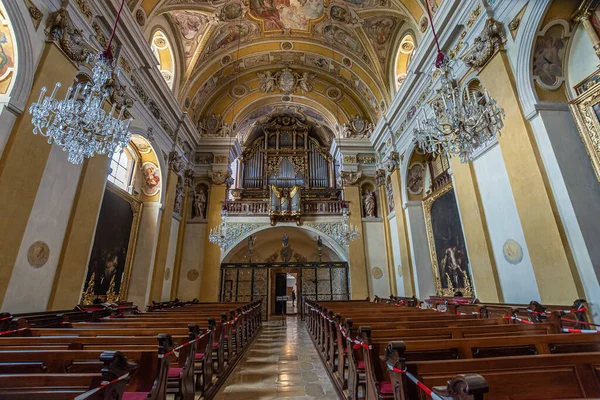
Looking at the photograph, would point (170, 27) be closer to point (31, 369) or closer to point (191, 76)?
point (191, 76)

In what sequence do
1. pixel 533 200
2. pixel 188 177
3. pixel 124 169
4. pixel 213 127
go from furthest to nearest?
1. pixel 213 127
2. pixel 188 177
3. pixel 124 169
4. pixel 533 200

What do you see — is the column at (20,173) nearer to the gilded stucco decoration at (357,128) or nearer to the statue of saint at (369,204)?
the statue of saint at (369,204)

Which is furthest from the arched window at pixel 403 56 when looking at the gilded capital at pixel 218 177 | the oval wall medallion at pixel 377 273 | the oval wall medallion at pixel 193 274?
the oval wall medallion at pixel 193 274

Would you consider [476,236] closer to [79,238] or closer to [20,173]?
[79,238]

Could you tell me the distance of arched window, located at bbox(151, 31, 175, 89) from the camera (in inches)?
359

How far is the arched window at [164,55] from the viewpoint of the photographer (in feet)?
29.9

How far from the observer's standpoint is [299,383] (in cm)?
373

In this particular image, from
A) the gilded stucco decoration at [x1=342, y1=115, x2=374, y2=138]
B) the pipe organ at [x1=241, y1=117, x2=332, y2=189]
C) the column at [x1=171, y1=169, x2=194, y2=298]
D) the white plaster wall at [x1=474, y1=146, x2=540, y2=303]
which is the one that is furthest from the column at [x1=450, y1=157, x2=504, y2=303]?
the column at [x1=171, y1=169, x2=194, y2=298]

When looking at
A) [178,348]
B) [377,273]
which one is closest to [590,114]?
[178,348]

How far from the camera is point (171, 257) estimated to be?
397 inches

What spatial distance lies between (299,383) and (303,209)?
8283mm

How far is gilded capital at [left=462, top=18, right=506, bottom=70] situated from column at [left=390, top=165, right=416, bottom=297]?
15.9ft

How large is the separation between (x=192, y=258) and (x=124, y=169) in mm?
4161

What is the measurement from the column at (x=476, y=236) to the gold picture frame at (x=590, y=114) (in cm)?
202
